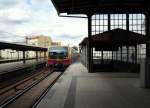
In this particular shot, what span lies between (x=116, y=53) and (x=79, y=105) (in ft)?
61.1

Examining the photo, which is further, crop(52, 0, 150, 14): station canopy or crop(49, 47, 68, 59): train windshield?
crop(49, 47, 68, 59): train windshield

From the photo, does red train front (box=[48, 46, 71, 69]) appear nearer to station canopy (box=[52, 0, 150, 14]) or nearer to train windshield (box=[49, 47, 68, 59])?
train windshield (box=[49, 47, 68, 59])

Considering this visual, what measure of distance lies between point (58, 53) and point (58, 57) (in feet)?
1.36

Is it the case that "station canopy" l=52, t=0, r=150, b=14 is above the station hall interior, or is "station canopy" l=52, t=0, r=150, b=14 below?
above

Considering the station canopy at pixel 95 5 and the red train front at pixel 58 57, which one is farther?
the red train front at pixel 58 57

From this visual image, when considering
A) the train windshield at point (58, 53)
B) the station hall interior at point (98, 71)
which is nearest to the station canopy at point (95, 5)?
the station hall interior at point (98, 71)

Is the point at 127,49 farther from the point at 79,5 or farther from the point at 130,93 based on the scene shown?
the point at 130,93

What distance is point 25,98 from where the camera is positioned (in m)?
14.0

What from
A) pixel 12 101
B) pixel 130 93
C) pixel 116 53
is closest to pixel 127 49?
pixel 116 53

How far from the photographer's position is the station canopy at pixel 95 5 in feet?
63.9

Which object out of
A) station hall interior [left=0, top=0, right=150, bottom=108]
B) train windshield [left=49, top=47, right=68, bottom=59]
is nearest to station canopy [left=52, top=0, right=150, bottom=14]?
station hall interior [left=0, top=0, right=150, bottom=108]

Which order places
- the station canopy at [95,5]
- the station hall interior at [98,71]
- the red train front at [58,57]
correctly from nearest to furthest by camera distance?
the station hall interior at [98,71] → the station canopy at [95,5] → the red train front at [58,57]

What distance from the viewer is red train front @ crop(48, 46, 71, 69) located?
1169 inches

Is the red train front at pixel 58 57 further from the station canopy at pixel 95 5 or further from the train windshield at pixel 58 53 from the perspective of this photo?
the station canopy at pixel 95 5
